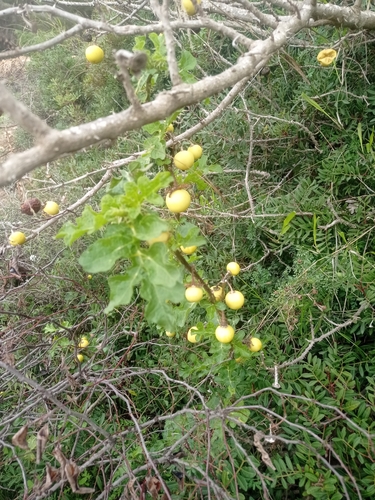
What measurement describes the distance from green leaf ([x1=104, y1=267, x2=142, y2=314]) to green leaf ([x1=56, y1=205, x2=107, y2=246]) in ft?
0.48

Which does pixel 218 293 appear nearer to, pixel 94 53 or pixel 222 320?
pixel 222 320

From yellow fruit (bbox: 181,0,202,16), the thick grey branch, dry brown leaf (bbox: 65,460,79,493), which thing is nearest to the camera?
the thick grey branch

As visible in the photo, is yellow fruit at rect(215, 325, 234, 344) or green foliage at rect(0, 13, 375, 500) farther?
yellow fruit at rect(215, 325, 234, 344)

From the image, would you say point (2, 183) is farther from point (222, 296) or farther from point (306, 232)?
point (306, 232)

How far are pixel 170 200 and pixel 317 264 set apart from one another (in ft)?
3.36

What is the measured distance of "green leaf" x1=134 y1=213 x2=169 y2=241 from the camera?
107 cm

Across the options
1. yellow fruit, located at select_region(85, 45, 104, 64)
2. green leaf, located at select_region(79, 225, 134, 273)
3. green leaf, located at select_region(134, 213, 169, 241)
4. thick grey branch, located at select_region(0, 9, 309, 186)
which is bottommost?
green leaf, located at select_region(79, 225, 134, 273)

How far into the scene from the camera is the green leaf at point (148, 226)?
42.1 inches

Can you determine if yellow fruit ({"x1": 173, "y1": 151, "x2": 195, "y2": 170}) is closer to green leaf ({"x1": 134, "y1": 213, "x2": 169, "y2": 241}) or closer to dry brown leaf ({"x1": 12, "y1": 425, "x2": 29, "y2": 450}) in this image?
green leaf ({"x1": 134, "y1": 213, "x2": 169, "y2": 241})

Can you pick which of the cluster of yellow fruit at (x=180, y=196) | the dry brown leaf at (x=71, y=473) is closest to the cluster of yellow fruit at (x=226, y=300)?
the cluster of yellow fruit at (x=180, y=196)

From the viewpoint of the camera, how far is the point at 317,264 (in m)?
2.04

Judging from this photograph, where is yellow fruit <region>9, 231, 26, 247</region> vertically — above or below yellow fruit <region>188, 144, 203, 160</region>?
below

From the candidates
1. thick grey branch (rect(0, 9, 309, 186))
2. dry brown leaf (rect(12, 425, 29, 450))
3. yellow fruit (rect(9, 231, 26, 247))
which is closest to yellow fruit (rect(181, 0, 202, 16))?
thick grey branch (rect(0, 9, 309, 186))

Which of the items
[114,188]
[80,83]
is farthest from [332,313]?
[80,83]
